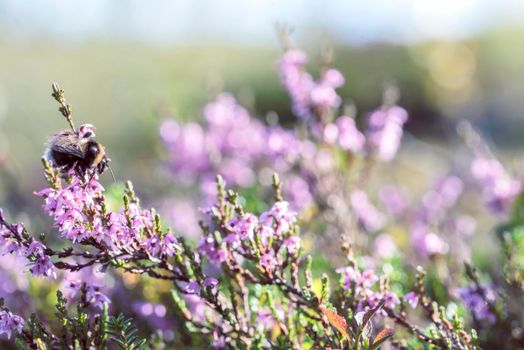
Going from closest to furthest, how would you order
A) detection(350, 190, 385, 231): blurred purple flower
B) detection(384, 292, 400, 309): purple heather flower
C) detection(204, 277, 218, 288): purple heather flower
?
detection(204, 277, 218, 288): purple heather flower
detection(384, 292, 400, 309): purple heather flower
detection(350, 190, 385, 231): blurred purple flower

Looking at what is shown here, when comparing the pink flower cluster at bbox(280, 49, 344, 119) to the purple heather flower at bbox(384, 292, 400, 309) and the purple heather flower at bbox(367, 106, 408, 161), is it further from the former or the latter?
the purple heather flower at bbox(384, 292, 400, 309)

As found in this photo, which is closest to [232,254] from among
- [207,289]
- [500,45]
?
[207,289]

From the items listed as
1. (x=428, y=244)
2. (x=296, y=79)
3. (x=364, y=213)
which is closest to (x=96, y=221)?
(x=296, y=79)

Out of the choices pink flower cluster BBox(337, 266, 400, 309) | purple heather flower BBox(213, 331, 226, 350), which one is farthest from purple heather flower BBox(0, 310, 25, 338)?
pink flower cluster BBox(337, 266, 400, 309)

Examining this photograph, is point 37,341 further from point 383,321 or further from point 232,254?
point 383,321

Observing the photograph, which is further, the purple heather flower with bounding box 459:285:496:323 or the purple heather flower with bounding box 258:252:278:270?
the purple heather flower with bounding box 459:285:496:323

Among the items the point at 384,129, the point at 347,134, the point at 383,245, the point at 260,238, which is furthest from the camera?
the point at 383,245

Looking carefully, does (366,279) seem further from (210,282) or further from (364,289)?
(210,282)
